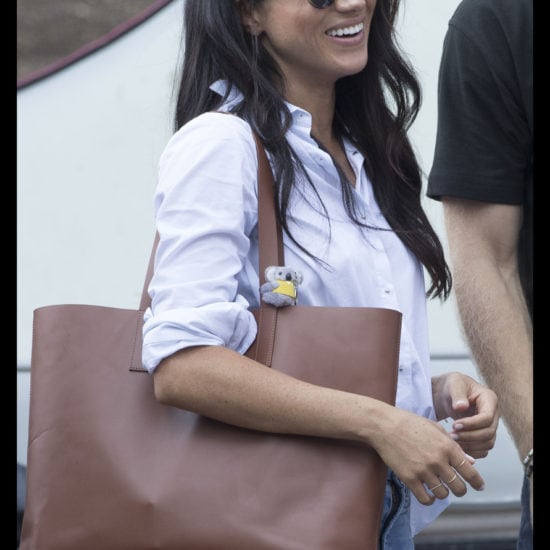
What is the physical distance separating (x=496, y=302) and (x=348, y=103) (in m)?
0.48

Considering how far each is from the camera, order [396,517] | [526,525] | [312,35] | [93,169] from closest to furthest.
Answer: [396,517]
[312,35]
[526,525]
[93,169]

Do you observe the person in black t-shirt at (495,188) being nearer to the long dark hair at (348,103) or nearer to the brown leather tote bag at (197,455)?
the long dark hair at (348,103)

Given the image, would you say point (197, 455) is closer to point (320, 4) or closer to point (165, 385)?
point (165, 385)

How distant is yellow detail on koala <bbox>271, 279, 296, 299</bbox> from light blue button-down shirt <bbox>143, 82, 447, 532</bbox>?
58mm

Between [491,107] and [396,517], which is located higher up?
[491,107]

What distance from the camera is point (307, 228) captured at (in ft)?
6.57

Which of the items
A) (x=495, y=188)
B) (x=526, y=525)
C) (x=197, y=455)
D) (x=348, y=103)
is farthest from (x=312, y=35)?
(x=526, y=525)

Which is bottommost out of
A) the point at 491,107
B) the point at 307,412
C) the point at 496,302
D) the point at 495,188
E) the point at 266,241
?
the point at 307,412

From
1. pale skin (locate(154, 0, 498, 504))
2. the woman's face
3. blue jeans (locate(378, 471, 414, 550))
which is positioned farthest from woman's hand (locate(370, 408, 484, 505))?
the woman's face

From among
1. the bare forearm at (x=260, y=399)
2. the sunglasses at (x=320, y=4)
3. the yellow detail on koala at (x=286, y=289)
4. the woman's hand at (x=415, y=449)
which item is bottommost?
the woman's hand at (x=415, y=449)

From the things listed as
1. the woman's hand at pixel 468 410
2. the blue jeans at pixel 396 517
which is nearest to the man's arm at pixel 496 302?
the woman's hand at pixel 468 410

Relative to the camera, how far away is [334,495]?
183 centimetres

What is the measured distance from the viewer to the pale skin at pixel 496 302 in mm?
2346

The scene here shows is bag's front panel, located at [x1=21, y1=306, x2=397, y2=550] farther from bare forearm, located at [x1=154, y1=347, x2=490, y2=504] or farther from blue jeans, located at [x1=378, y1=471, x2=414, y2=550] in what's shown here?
blue jeans, located at [x1=378, y1=471, x2=414, y2=550]
